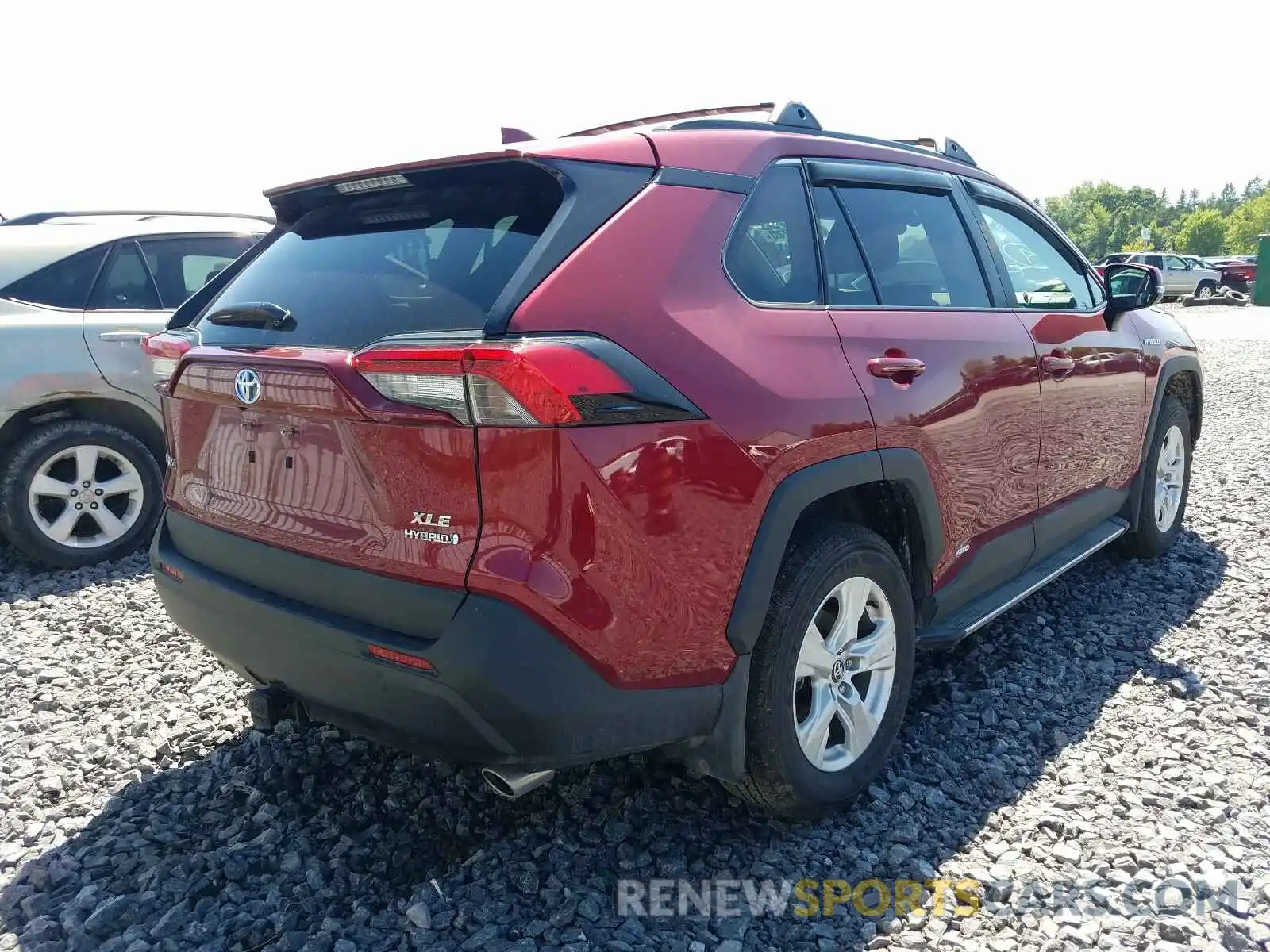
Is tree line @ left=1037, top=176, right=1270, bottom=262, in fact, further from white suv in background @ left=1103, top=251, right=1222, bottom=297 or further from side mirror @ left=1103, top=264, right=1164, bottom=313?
side mirror @ left=1103, top=264, right=1164, bottom=313

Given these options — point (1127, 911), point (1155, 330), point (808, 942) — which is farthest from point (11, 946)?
point (1155, 330)

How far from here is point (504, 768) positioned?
2.02m

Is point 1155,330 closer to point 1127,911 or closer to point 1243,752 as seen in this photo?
point 1243,752

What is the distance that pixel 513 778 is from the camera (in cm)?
205

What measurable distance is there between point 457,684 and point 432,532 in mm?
318

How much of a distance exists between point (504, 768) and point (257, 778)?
4.13ft

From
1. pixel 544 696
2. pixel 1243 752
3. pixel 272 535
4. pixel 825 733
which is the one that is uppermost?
pixel 272 535

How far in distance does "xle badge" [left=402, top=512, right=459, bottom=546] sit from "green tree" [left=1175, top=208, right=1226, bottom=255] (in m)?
119

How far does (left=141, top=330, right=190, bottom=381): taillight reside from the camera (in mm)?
2562

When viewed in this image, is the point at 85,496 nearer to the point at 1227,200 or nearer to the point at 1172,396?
the point at 1172,396

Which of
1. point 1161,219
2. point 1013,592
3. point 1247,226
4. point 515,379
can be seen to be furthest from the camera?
point 1161,219

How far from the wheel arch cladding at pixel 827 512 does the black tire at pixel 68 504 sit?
3.95 m

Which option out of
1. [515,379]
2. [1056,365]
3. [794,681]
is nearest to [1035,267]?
[1056,365]

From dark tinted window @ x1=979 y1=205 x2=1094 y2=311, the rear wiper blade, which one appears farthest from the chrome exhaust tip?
dark tinted window @ x1=979 y1=205 x2=1094 y2=311
